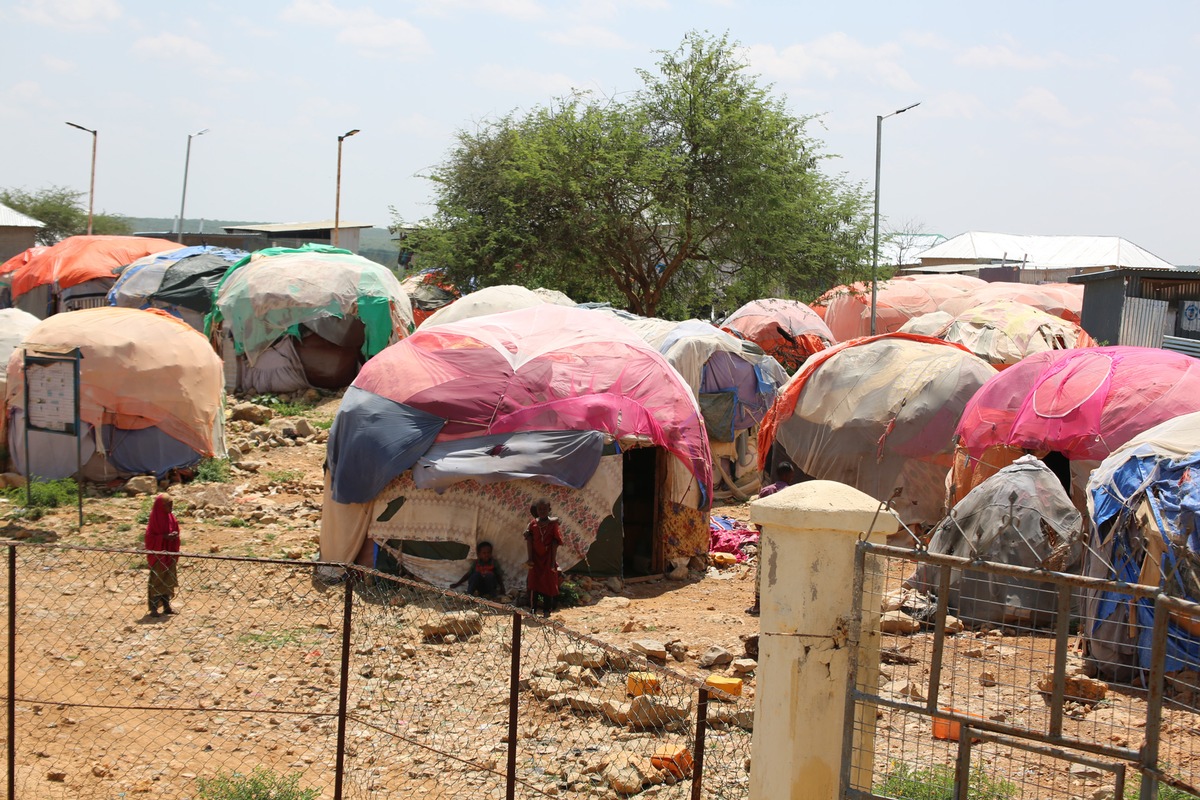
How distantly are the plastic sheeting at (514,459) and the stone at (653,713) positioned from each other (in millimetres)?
4030

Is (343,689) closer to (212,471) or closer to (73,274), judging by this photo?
(212,471)

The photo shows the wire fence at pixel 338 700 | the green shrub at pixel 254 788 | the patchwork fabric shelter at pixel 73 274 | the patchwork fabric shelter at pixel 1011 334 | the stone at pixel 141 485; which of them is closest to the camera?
the green shrub at pixel 254 788

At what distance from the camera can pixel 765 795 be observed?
476cm

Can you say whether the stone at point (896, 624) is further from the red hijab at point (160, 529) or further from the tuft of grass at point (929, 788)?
the red hijab at point (160, 529)

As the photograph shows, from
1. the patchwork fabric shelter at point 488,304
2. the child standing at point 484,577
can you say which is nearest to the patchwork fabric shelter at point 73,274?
the patchwork fabric shelter at point 488,304

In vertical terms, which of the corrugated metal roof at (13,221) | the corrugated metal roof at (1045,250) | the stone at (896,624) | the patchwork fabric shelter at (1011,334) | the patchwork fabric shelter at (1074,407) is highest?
the corrugated metal roof at (1045,250)

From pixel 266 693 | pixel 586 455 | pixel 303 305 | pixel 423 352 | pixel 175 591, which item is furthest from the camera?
pixel 303 305

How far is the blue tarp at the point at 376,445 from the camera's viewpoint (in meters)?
11.4

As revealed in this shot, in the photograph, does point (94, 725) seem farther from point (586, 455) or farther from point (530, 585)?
point (586, 455)

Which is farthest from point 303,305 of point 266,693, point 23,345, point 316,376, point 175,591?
point 266,693

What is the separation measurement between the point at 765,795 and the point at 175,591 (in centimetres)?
754

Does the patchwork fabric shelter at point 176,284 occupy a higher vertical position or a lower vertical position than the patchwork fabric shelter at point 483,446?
higher

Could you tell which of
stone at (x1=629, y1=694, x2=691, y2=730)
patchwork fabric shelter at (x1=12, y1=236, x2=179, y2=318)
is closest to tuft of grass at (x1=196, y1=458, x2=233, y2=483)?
stone at (x1=629, y1=694, x2=691, y2=730)

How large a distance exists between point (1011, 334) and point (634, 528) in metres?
11.7
